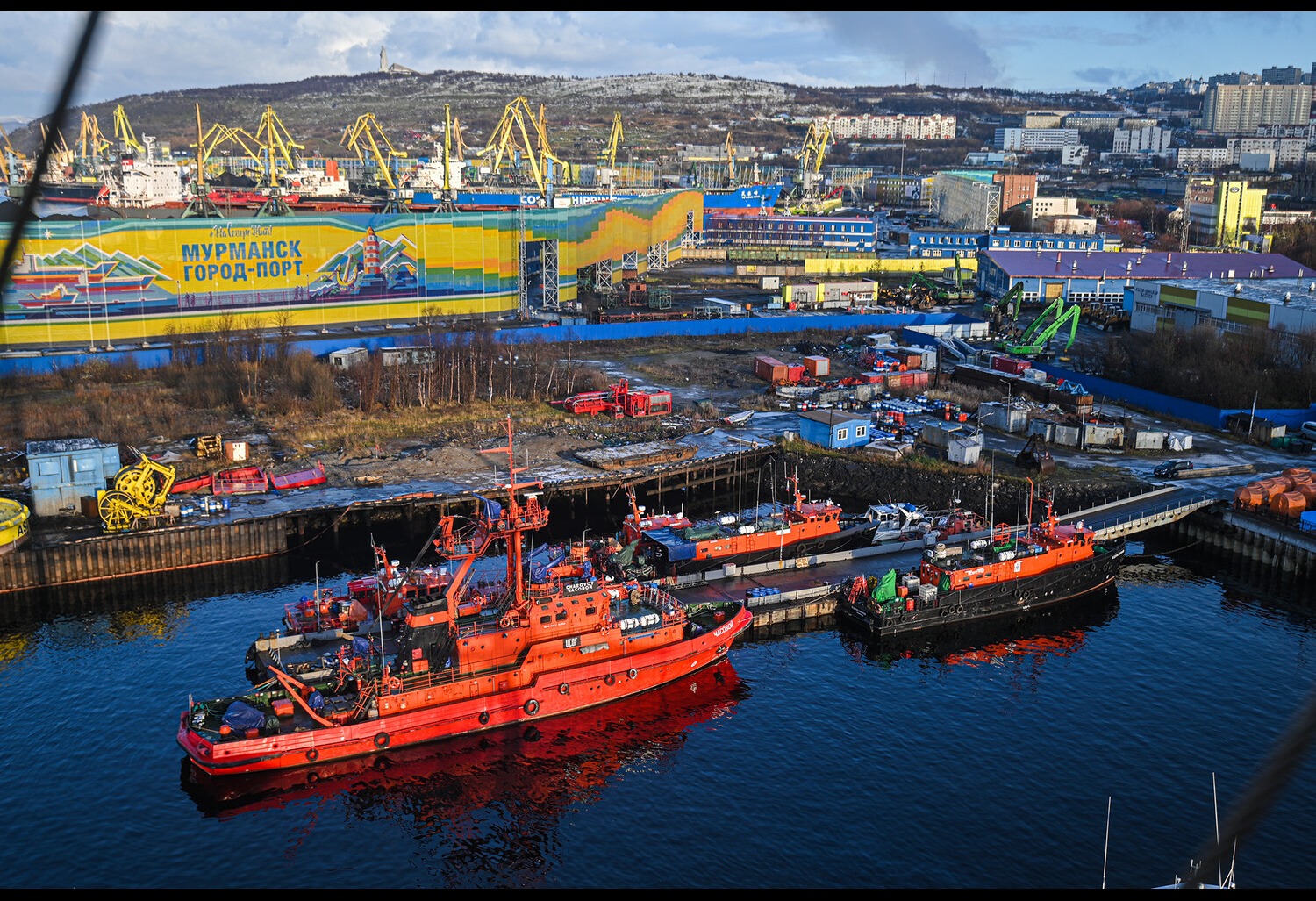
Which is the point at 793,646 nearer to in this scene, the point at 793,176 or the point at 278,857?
the point at 278,857

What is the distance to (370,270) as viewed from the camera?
139 feet

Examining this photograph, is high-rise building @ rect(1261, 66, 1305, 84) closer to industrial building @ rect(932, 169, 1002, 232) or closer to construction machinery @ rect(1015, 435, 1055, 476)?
industrial building @ rect(932, 169, 1002, 232)

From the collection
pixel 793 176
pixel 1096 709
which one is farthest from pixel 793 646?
pixel 793 176

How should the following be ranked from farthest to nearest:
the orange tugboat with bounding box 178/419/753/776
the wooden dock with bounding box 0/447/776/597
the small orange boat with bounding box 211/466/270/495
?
the small orange boat with bounding box 211/466/270/495, the wooden dock with bounding box 0/447/776/597, the orange tugboat with bounding box 178/419/753/776

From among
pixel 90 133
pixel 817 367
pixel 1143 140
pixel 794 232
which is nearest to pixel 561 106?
pixel 1143 140

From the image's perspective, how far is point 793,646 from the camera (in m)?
21.6

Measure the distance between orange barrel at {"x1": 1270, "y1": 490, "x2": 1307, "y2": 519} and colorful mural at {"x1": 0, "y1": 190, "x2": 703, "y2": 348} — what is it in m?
29.5

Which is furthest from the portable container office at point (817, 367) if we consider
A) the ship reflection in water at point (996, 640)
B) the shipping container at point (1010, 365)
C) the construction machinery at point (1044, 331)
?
the ship reflection in water at point (996, 640)

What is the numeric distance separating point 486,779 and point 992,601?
11309mm

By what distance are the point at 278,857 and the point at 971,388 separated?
2881 centimetres

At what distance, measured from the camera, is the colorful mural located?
3672 centimetres

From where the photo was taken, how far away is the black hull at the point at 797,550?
77.9ft

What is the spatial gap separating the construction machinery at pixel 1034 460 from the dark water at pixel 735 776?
769cm

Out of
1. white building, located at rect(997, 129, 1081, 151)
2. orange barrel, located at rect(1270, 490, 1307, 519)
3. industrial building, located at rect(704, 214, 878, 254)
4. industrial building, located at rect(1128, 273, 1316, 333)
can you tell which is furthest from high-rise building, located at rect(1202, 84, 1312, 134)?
orange barrel, located at rect(1270, 490, 1307, 519)
